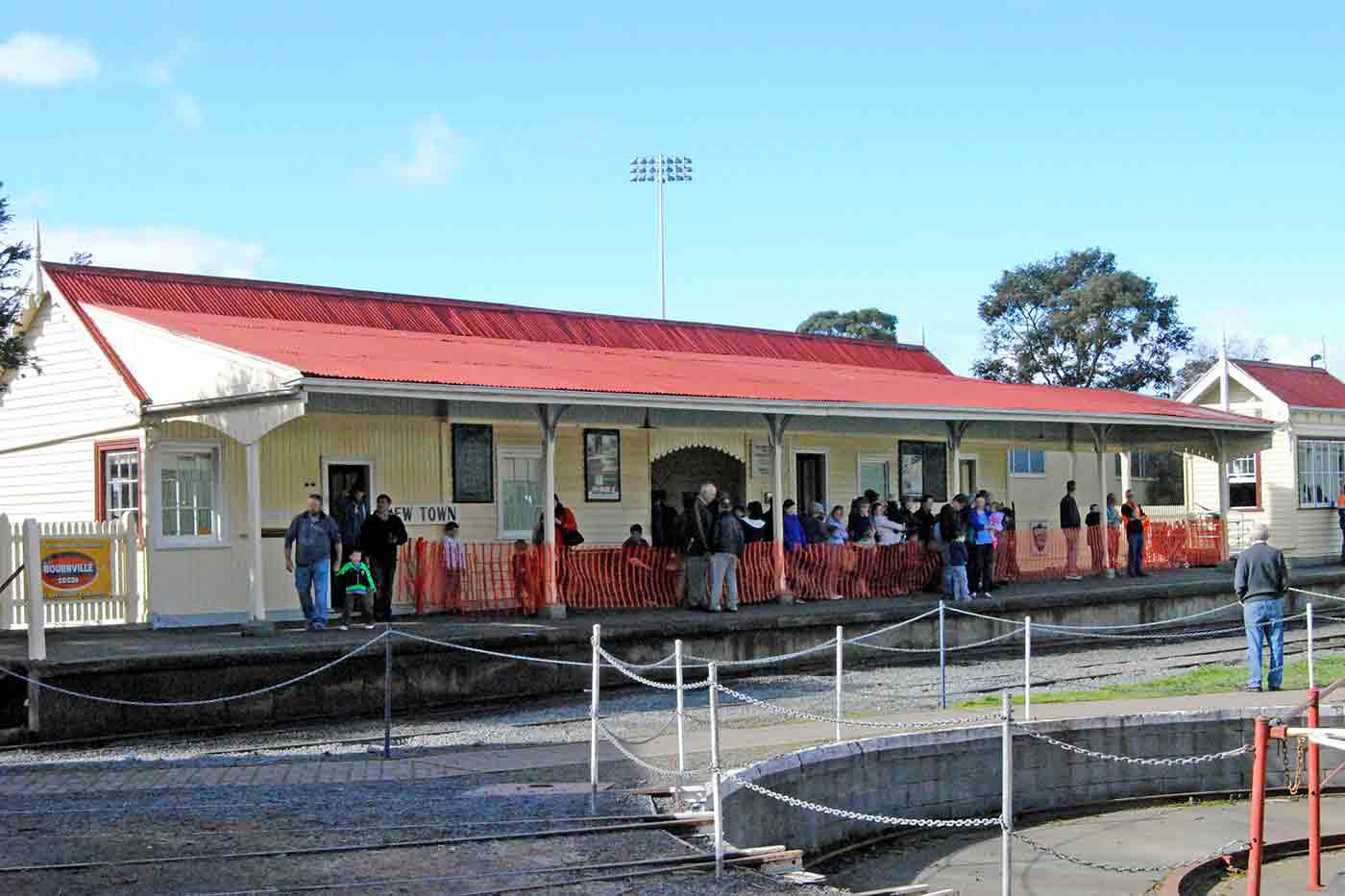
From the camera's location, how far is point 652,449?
81.6ft

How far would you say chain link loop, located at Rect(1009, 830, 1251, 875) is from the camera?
1214 cm

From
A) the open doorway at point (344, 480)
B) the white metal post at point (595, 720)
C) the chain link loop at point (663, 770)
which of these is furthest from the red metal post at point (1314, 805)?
the open doorway at point (344, 480)

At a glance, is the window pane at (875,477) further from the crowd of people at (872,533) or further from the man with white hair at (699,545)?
the man with white hair at (699,545)

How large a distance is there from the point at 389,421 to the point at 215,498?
8.27ft

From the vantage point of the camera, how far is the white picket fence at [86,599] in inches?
701

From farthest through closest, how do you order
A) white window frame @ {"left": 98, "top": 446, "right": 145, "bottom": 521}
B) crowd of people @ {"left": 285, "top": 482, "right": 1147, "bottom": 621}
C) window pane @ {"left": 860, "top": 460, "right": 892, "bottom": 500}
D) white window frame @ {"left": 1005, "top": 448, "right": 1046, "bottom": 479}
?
white window frame @ {"left": 1005, "top": 448, "right": 1046, "bottom": 479} < window pane @ {"left": 860, "top": 460, "right": 892, "bottom": 500} < white window frame @ {"left": 98, "top": 446, "right": 145, "bottom": 521} < crowd of people @ {"left": 285, "top": 482, "right": 1147, "bottom": 621}

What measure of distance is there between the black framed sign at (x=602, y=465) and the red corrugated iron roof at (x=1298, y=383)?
55.0 ft

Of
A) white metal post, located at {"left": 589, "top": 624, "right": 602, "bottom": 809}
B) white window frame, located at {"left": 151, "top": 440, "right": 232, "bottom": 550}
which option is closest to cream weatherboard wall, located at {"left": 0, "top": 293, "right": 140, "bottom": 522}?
white window frame, located at {"left": 151, "top": 440, "right": 232, "bottom": 550}

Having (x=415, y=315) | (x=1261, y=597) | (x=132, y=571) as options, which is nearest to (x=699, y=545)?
(x=415, y=315)

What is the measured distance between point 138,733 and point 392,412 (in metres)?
6.13

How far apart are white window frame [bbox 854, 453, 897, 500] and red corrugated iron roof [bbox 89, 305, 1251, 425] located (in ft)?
4.34

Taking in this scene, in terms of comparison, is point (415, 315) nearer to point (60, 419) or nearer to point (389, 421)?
point (389, 421)

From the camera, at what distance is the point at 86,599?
18203 mm

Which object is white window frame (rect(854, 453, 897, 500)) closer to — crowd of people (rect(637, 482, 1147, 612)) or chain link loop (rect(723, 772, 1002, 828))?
crowd of people (rect(637, 482, 1147, 612))
